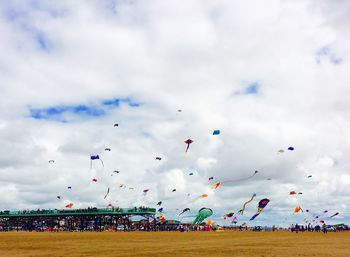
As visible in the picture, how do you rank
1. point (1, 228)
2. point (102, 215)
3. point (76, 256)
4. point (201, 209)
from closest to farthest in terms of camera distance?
point (76, 256) < point (201, 209) < point (102, 215) < point (1, 228)

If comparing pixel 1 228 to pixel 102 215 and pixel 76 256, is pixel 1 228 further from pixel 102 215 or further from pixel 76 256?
pixel 76 256

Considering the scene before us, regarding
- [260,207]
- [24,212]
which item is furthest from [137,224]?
[260,207]

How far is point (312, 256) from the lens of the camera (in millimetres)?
20359

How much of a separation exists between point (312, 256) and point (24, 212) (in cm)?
8845

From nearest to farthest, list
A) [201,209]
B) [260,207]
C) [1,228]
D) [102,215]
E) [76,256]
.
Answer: [76,256] → [260,207] → [201,209] → [102,215] → [1,228]

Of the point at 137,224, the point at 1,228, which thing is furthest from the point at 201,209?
the point at 1,228

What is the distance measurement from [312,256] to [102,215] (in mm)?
76043

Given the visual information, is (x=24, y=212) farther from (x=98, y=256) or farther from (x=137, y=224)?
(x=98, y=256)

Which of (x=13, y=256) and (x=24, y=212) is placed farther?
(x=24, y=212)

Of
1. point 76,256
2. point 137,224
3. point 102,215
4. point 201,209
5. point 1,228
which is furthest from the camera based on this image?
point 1,228

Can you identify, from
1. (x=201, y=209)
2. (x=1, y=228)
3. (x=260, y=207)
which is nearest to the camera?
(x=260, y=207)

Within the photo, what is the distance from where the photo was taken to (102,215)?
92.1 meters

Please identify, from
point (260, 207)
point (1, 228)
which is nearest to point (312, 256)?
point (260, 207)

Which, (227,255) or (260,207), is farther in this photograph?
(260,207)
